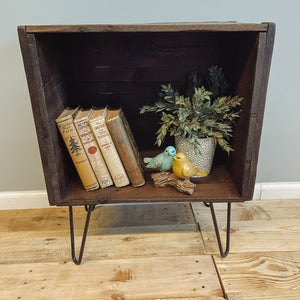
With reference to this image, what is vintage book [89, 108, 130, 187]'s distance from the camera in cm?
90

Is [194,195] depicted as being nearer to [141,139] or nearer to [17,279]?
[141,139]

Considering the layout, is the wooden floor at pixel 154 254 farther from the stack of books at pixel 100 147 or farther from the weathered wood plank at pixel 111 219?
the stack of books at pixel 100 147

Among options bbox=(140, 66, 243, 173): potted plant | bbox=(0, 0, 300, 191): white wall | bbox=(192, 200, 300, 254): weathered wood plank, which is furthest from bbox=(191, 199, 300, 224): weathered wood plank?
bbox=(140, 66, 243, 173): potted plant

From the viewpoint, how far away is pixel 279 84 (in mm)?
1216

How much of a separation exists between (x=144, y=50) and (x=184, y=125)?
0.34 m

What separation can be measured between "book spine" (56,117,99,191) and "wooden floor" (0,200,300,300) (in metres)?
0.30

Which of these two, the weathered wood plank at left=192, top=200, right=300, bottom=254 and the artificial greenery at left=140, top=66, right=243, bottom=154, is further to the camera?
the weathered wood plank at left=192, top=200, right=300, bottom=254

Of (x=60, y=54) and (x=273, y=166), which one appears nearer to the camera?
(x=60, y=54)

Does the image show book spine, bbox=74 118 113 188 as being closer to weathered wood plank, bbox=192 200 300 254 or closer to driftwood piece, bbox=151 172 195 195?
driftwood piece, bbox=151 172 195 195

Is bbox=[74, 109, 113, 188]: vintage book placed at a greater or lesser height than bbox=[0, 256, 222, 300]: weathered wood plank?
greater

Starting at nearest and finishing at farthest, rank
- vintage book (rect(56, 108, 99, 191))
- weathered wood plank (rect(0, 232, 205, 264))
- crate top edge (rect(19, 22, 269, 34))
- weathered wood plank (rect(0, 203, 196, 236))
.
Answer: crate top edge (rect(19, 22, 269, 34)) → vintage book (rect(56, 108, 99, 191)) → weathered wood plank (rect(0, 232, 205, 264)) → weathered wood plank (rect(0, 203, 196, 236))

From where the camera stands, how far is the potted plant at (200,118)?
0.92m

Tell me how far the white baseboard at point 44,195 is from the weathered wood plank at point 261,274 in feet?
1.17

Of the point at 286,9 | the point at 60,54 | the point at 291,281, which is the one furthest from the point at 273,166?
the point at 60,54
